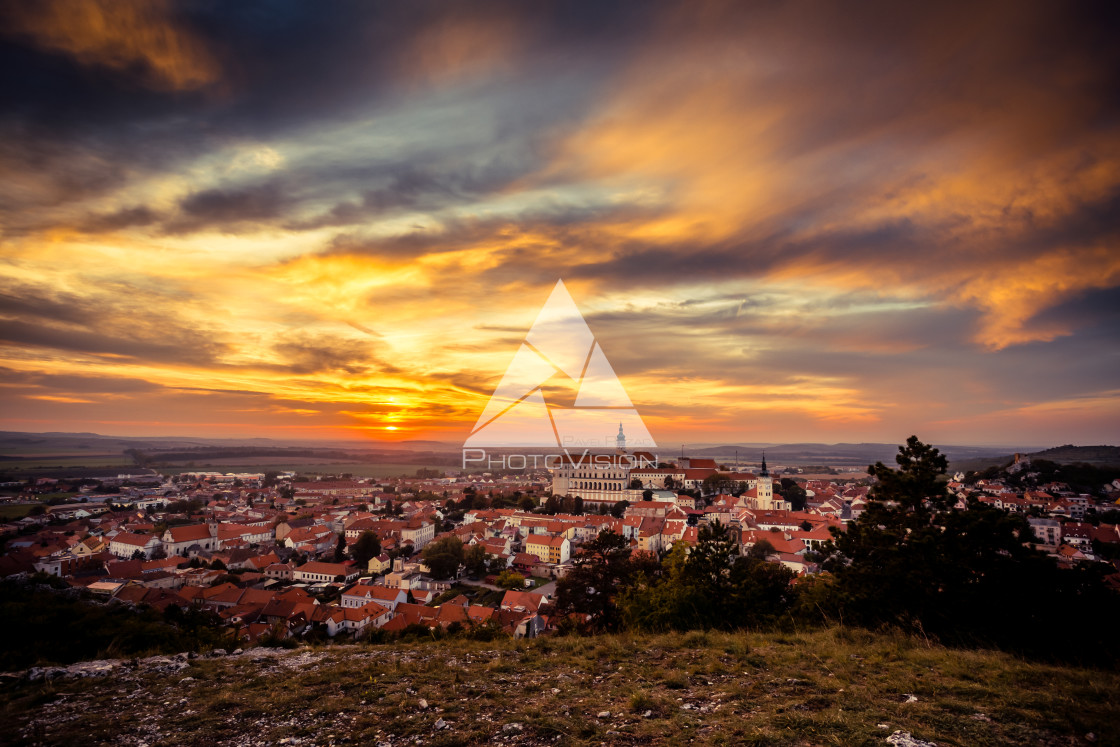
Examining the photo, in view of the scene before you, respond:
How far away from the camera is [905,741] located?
12.2 feet

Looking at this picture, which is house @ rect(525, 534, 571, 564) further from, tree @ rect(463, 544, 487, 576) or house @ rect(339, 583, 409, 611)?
house @ rect(339, 583, 409, 611)

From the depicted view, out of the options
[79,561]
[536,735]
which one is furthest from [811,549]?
[79,561]

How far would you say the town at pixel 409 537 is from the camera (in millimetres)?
28156

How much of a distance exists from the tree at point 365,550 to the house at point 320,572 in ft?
18.2

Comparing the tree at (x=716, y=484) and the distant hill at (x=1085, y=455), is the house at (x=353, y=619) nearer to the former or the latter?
the tree at (x=716, y=484)

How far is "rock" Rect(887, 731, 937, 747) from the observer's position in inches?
144

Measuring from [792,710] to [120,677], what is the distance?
8.45 meters

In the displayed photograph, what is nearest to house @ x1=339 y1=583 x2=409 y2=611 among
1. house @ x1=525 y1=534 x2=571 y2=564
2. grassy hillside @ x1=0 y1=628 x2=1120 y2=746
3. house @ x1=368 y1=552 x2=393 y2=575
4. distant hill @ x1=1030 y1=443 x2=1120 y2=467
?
house @ x1=368 y1=552 x2=393 y2=575

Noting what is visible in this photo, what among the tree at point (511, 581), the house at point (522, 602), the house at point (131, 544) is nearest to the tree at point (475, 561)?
the tree at point (511, 581)

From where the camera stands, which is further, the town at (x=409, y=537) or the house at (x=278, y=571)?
the house at (x=278, y=571)

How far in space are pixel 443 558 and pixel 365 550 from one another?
45.5 feet

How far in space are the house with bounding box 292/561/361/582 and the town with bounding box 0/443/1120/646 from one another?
0.64ft

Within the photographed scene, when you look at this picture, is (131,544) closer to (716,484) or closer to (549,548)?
(549,548)

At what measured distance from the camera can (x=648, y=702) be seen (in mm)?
4930
